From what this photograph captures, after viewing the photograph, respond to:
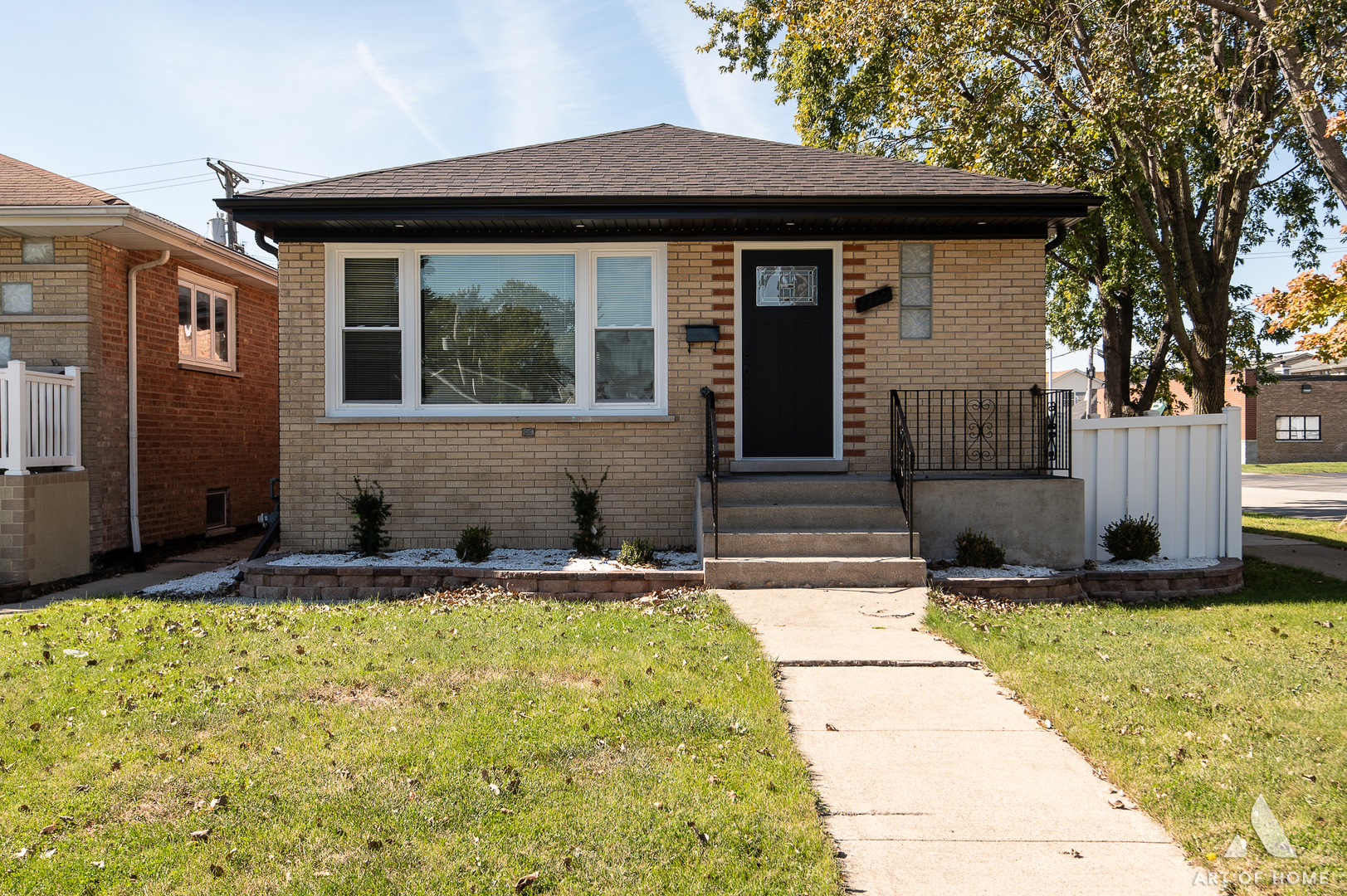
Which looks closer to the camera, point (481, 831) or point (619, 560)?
point (481, 831)

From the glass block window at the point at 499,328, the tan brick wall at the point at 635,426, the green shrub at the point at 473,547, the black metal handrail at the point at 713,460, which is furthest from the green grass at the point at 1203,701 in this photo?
the glass block window at the point at 499,328

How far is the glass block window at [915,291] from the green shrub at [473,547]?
14.9 ft

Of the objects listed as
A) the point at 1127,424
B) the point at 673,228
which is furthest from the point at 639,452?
the point at 1127,424

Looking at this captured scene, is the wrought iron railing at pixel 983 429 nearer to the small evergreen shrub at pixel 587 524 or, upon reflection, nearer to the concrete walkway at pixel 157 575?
the small evergreen shrub at pixel 587 524

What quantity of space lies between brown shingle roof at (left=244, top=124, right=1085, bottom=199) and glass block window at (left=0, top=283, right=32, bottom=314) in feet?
9.98

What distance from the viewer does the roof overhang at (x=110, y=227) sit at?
8.02 meters

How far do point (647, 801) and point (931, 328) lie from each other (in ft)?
20.8

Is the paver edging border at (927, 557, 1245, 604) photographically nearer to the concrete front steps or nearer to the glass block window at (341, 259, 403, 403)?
the concrete front steps

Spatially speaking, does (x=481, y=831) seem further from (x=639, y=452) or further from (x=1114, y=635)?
(x=639, y=452)

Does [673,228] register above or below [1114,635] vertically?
above

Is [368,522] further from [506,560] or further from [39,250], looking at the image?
[39,250]

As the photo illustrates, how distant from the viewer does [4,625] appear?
604 centimetres

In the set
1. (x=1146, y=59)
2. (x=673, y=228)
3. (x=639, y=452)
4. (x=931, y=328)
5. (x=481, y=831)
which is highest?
(x=1146, y=59)

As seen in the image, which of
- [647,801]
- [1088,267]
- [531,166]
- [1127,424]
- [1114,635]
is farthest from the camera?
[1088,267]
